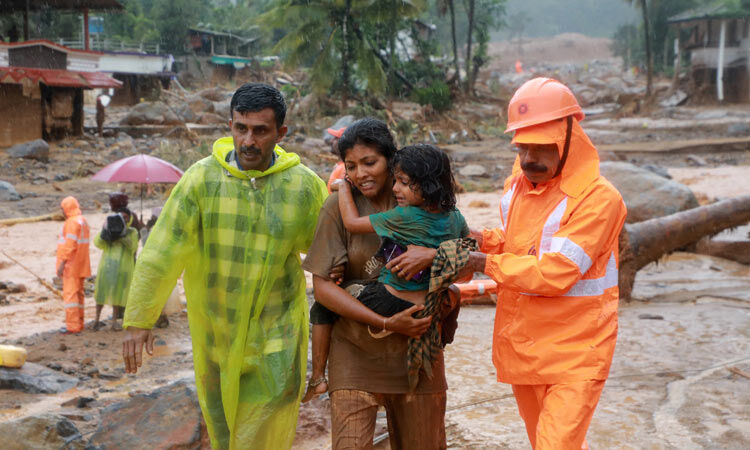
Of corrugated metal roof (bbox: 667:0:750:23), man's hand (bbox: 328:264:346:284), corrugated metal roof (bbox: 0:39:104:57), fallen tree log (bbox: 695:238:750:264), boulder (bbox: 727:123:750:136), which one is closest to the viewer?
man's hand (bbox: 328:264:346:284)

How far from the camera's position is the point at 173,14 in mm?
43812

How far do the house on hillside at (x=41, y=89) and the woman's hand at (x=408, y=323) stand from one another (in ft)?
67.4

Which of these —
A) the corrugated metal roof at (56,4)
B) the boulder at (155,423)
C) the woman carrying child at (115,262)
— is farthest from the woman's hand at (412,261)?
the corrugated metal roof at (56,4)

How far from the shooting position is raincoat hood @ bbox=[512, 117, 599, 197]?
2.89 meters

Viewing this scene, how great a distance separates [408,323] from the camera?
2.73 m

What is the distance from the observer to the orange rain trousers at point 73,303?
7.81m

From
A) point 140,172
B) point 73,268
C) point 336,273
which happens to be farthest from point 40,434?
point 140,172

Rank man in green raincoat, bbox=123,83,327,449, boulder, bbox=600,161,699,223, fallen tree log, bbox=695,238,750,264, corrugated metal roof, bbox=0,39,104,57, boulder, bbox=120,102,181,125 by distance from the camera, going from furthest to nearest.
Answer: boulder, bbox=120,102,181,125 < corrugated metal roof, bbox=0,39,104,57 < boulder, bbox=600,161,699,223 < fallen tree log, bbox=695,238,750,264 < man in green raincoat, bbox=123,83,327,449

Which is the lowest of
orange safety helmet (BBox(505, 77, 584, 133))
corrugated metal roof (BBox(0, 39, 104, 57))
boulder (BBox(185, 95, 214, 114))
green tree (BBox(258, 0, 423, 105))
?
orange safety helmet (BBox(505, 77, 584, 133))

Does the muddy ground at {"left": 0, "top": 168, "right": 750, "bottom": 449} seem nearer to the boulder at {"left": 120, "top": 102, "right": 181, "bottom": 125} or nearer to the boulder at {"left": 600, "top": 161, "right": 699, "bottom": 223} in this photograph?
the boulder at {"left": 600, "top": 161, "right": 699, "bottom": 223}

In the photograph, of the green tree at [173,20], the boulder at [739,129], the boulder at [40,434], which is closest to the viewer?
the boulder at [40,434]

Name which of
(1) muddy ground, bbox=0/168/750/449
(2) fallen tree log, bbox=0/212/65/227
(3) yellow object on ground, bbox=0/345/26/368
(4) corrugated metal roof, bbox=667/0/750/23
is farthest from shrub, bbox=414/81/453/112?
(3) yellow object on ground, bbox=0/345/26/368

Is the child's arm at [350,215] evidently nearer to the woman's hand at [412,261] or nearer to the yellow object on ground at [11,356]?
the woman's hand at [412,261]

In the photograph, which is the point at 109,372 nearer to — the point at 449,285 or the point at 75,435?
the point at 75,435
